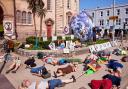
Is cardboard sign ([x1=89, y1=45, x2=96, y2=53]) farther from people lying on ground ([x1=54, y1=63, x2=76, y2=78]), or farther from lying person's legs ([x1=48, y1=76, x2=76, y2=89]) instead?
lying person's legs ([x1=48, y1=76, x2=76, y2=89])

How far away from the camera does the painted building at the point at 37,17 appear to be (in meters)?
35.0

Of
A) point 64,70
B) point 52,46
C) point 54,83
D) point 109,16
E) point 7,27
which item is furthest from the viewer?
point 109,16

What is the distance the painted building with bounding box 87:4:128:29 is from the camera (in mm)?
58719

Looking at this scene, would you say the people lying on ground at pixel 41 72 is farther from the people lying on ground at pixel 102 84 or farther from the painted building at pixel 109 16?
the painted building at pixel 109 16

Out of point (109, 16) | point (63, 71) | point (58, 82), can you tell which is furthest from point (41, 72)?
point (109, 16)

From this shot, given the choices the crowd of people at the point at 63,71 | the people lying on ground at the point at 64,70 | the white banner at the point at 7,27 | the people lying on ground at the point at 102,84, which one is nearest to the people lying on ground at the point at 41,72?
the crowd of people at the point at 63,71

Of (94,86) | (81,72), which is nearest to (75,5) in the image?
(81,72)

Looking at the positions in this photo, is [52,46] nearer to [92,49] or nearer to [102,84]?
[92,49]

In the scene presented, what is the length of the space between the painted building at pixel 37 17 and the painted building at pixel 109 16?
16.9 m

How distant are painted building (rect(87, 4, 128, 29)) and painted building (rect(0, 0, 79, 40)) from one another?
55.5 ft

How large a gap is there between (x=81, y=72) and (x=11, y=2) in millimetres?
22432

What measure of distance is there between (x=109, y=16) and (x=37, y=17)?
80.9 feet

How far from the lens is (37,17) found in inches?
1534

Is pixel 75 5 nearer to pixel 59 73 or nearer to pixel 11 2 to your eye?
pixel 11 2
